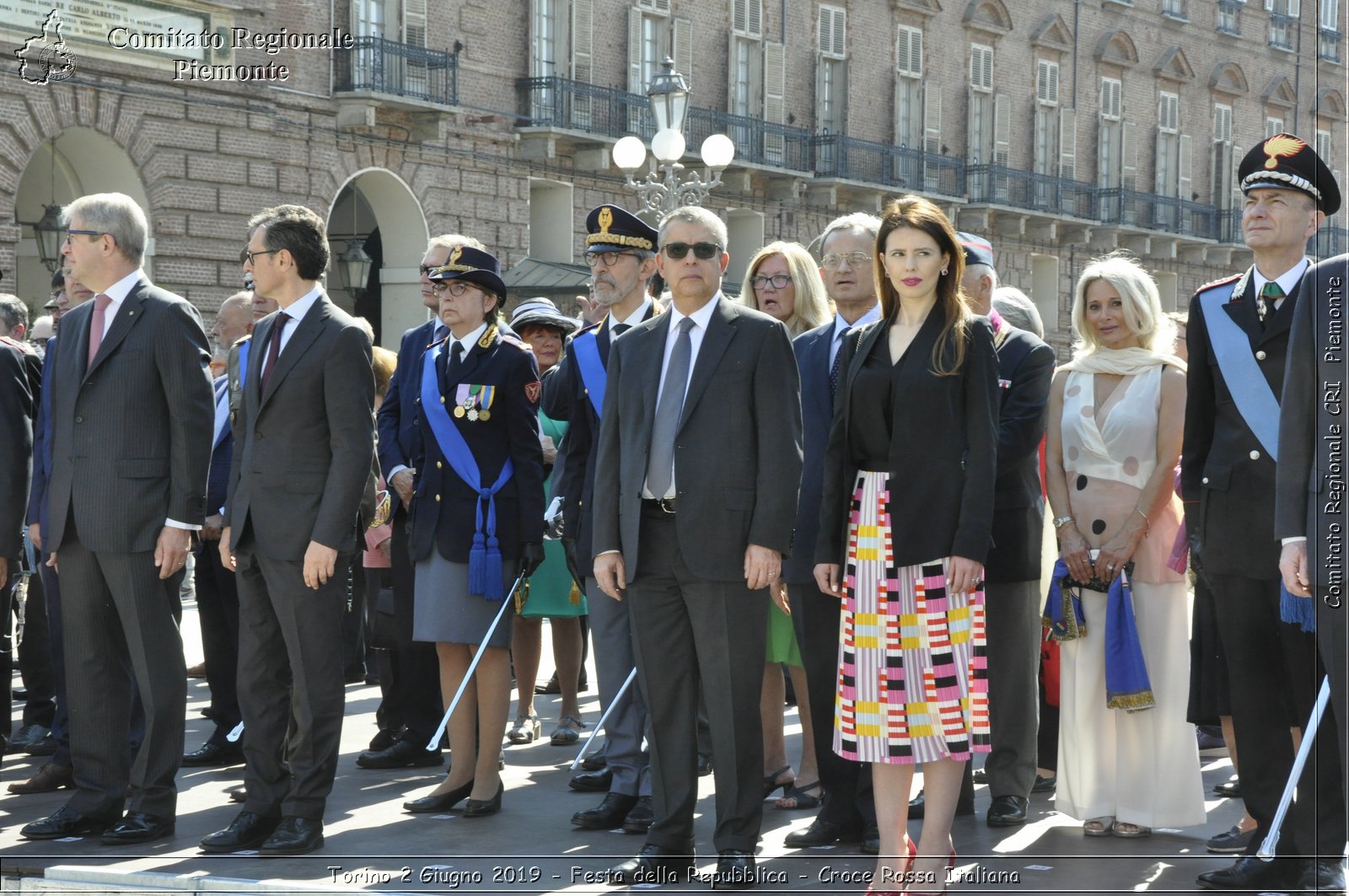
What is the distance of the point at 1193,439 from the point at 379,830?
3.22 metres

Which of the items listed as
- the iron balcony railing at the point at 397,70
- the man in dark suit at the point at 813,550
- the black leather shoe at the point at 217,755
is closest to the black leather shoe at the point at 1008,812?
the man in dark suit at the point at 813,550

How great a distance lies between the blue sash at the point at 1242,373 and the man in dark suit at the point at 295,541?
2906mm

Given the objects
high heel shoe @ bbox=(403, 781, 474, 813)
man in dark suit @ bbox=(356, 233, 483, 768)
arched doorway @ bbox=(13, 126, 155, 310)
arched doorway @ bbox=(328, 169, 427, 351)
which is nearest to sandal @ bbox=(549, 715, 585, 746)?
man in dark suit @ bbox=(356, 233, 483, 768)

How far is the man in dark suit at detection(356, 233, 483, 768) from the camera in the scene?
7424mm

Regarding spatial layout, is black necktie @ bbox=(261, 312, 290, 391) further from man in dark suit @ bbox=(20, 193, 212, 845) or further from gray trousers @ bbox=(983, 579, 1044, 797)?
gray trousers @ bbox=(983, 579, 1044, 797)

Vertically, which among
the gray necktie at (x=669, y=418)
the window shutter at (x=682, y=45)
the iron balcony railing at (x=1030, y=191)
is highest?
the window shutter at (x=682, y=45)

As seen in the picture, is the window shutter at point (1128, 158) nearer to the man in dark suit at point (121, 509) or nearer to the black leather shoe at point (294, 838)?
the man in dark suit at point (121, 509)

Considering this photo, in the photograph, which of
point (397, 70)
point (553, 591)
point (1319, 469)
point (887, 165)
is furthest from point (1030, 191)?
point (1319, 469)

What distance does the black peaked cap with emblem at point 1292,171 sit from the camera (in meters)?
5.18

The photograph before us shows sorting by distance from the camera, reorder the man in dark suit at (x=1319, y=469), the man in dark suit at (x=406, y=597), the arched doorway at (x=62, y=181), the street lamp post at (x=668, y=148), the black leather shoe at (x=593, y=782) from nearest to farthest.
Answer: the man in dark suit at (x=1319, y=469) → the black leather shoe at (x=593, y=782) → the man in dark suit at (x=406, y=597) → the street lamp post at (x=668, y=148) → the arched doorway at (x=62, y=181)

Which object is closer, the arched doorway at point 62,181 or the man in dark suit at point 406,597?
the man in dark suit at point 406,597

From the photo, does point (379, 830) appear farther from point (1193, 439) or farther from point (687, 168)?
point (687, 168)

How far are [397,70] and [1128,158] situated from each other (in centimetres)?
921

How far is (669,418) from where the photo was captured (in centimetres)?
566
